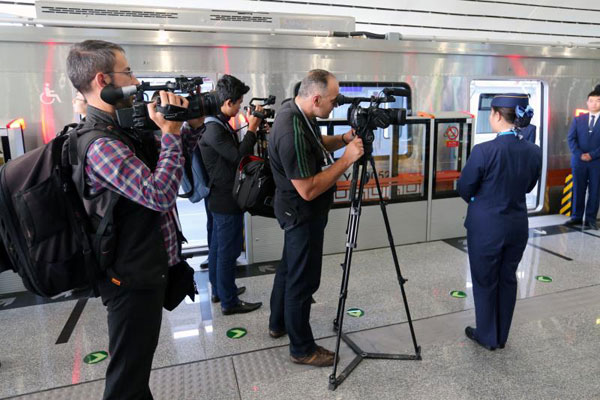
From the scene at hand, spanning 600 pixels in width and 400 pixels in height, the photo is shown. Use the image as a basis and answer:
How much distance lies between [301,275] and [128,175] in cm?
135

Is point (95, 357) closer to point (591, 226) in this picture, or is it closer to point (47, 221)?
point (47, 221)

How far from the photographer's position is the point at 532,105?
7438 millimetres

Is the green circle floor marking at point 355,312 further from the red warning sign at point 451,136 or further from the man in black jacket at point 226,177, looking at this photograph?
the red warning sign at point 451,136

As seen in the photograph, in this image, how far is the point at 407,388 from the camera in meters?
2.56

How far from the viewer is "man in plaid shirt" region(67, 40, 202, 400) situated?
5.12 feet

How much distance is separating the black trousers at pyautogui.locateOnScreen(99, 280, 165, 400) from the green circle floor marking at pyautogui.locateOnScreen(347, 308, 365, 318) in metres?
2.12

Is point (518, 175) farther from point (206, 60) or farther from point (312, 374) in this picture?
point (206, 60)

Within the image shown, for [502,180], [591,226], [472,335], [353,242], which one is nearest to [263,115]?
[353,242]

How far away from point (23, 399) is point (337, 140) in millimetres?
2615

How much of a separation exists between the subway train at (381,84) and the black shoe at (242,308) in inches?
47.4

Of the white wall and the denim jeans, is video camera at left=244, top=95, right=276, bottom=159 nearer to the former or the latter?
the denim jeans

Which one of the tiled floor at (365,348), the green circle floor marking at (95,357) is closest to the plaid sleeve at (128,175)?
the tiled floor at (365,348)

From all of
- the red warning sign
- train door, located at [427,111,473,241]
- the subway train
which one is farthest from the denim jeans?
the red warning sign

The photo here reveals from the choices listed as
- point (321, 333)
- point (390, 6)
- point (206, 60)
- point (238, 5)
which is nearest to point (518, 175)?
point (321, 333)
